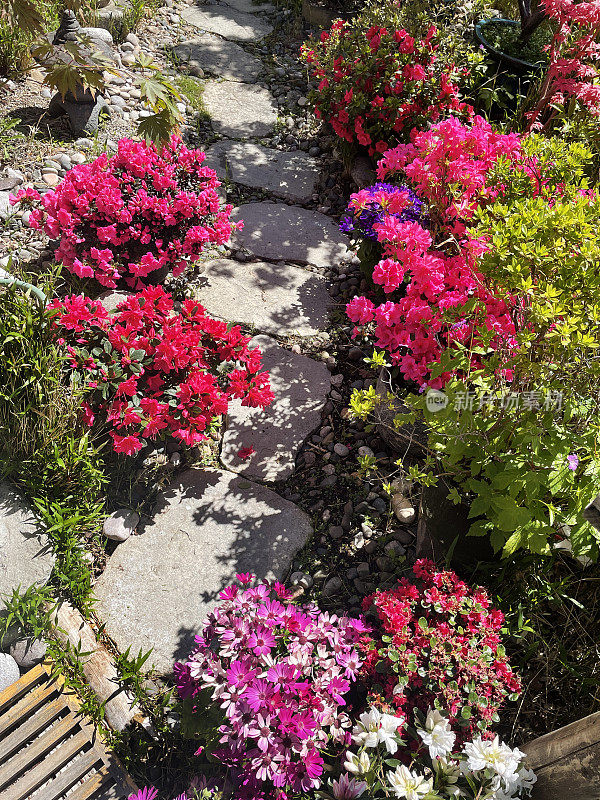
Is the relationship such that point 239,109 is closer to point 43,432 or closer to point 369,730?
point 43,432

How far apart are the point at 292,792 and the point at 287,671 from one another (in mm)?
302

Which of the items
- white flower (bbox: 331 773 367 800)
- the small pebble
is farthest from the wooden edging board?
white flower (bbox: 331 773 367 800)

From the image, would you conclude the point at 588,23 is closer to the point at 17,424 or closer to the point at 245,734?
the point at 17,424

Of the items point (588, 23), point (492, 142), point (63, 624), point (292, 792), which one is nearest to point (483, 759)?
point (292, 792)

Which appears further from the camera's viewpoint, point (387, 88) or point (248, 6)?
point (248, 6)

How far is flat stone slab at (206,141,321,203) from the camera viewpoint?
395cm

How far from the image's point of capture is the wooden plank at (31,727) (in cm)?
178

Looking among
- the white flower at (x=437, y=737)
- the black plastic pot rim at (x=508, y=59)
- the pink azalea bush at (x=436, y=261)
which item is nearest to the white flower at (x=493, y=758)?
the white flower at (x=437, y=737)

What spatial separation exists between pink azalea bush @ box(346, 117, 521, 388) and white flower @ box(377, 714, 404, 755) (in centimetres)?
112

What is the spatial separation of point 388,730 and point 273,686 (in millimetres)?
333

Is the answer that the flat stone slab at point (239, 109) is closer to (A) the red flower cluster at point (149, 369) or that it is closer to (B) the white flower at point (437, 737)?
(A) the red flower cluster at point (149, 369)

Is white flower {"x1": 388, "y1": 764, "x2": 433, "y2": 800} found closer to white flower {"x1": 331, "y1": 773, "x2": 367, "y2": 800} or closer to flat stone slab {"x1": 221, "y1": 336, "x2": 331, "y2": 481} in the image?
white flower {"x1": 331, "y1": 773, "x2": 367, "y2": 800}

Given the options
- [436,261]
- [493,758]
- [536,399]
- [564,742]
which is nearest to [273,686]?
[493,758]

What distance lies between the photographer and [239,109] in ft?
15.1
